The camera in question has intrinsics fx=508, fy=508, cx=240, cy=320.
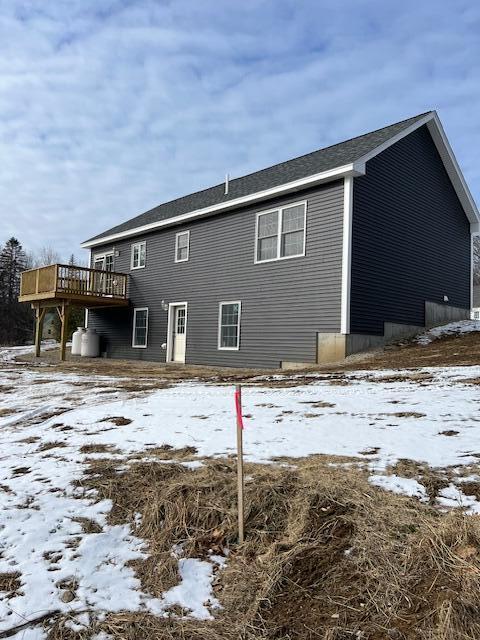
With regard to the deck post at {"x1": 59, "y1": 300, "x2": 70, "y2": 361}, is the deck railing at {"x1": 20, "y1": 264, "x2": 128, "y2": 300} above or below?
above

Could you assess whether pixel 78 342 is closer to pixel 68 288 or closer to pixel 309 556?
pixel 68 288

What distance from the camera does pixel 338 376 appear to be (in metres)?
8.72

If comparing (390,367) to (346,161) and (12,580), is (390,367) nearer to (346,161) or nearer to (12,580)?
(346,161)

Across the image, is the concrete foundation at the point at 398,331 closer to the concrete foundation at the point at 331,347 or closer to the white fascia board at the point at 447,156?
the concrete foundation at the point at 331,347

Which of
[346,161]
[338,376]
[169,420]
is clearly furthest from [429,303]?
[169,420]

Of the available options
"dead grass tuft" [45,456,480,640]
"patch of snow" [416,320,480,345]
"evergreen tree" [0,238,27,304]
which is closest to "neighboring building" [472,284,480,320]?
"patch of snow" [416,320,480,345]

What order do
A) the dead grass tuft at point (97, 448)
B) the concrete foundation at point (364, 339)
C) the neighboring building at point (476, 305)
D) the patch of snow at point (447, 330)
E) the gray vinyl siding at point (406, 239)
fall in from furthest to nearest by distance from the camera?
1. the neighboring building at point (476, 305)
2. the patch of snow at point (447, 330)
3. the gray vinyl siding at point (406, 239)
4. the concrete foundation at point (364, 339)
5. the dead grass tuft at point (97, 448)

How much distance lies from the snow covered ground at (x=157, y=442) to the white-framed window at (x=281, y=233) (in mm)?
5306

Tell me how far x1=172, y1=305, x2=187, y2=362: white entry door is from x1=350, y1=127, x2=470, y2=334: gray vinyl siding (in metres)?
6.31

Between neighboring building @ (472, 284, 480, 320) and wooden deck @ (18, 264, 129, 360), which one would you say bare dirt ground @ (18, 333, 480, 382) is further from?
neighboring building @ (472, 284, 480, 320)

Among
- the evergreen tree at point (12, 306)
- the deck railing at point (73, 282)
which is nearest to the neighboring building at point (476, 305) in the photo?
the deck railing at point (73, 282)

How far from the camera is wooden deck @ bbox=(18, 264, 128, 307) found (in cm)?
1703

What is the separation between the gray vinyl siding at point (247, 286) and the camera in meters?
12.2

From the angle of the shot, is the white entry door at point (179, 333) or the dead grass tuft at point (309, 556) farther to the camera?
the white entry door at point (179, 333)
